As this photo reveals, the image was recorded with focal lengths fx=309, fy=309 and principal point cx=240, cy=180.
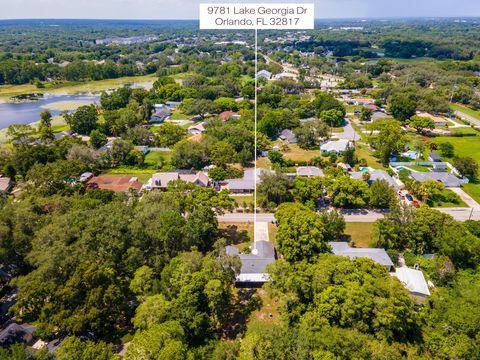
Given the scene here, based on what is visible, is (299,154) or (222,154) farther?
(299,154)

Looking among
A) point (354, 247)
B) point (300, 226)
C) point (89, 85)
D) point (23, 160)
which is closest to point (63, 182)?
point (23, 160)

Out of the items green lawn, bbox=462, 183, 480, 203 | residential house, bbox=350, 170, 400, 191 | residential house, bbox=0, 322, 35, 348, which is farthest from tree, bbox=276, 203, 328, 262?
green lawn, bbox=462, 183, 480, 203

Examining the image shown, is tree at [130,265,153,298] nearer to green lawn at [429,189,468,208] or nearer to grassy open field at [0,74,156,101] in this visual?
green lawn at [429,189,468,208]

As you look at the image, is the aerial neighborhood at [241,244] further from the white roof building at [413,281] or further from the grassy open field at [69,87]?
the grassy open field at [69,87]

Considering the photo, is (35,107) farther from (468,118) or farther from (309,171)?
(468,118)

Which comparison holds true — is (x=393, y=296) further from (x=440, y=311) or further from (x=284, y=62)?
(x=284, y=62)

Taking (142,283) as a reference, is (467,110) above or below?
above

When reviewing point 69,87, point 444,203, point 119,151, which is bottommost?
point 444,203

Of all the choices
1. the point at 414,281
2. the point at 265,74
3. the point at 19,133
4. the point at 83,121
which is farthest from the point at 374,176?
Result: the point at 265,74
